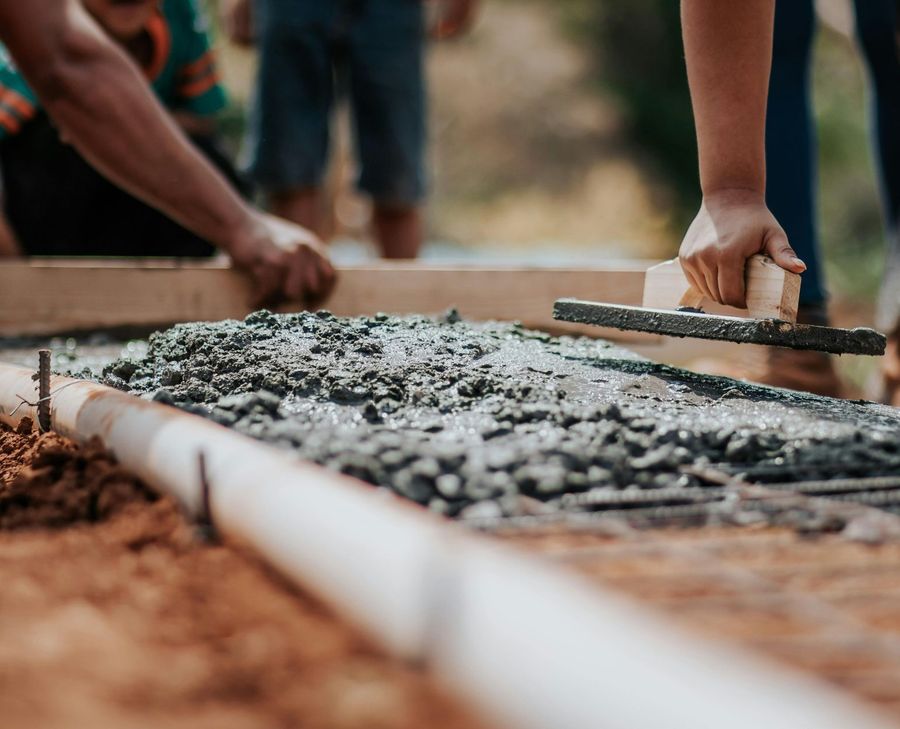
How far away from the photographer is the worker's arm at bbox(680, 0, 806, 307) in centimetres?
185

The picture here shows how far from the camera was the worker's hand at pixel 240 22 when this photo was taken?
4117 mm

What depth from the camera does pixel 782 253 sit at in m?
1.73

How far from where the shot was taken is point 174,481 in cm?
113

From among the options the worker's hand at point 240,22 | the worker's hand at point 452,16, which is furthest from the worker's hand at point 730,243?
the worker's hand at point 452,16

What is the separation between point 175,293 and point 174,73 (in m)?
1.48

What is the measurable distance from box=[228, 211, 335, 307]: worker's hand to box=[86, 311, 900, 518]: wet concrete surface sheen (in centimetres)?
56

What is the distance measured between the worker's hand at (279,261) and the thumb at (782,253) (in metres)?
1.23

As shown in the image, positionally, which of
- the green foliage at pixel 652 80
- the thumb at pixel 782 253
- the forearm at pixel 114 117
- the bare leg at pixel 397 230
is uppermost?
the green foliage at pixel 652 80

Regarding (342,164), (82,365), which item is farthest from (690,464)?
(342,164)

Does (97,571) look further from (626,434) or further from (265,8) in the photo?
(265,8)

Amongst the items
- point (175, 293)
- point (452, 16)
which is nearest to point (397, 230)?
point (452, 16)

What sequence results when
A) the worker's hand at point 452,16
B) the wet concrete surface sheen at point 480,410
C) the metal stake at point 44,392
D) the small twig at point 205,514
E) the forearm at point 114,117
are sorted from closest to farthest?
the small twig at point 205,514
the wet concrete surface sheen at point 480,410
the metal stake at point 44,392
the forearm at point 114,117
the worker's hand at point 452,16

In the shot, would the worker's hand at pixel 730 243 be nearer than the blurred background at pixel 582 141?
Yes

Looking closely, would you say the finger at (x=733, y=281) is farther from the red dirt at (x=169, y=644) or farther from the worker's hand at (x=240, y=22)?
the worker's hand at (x=240, y=22)
